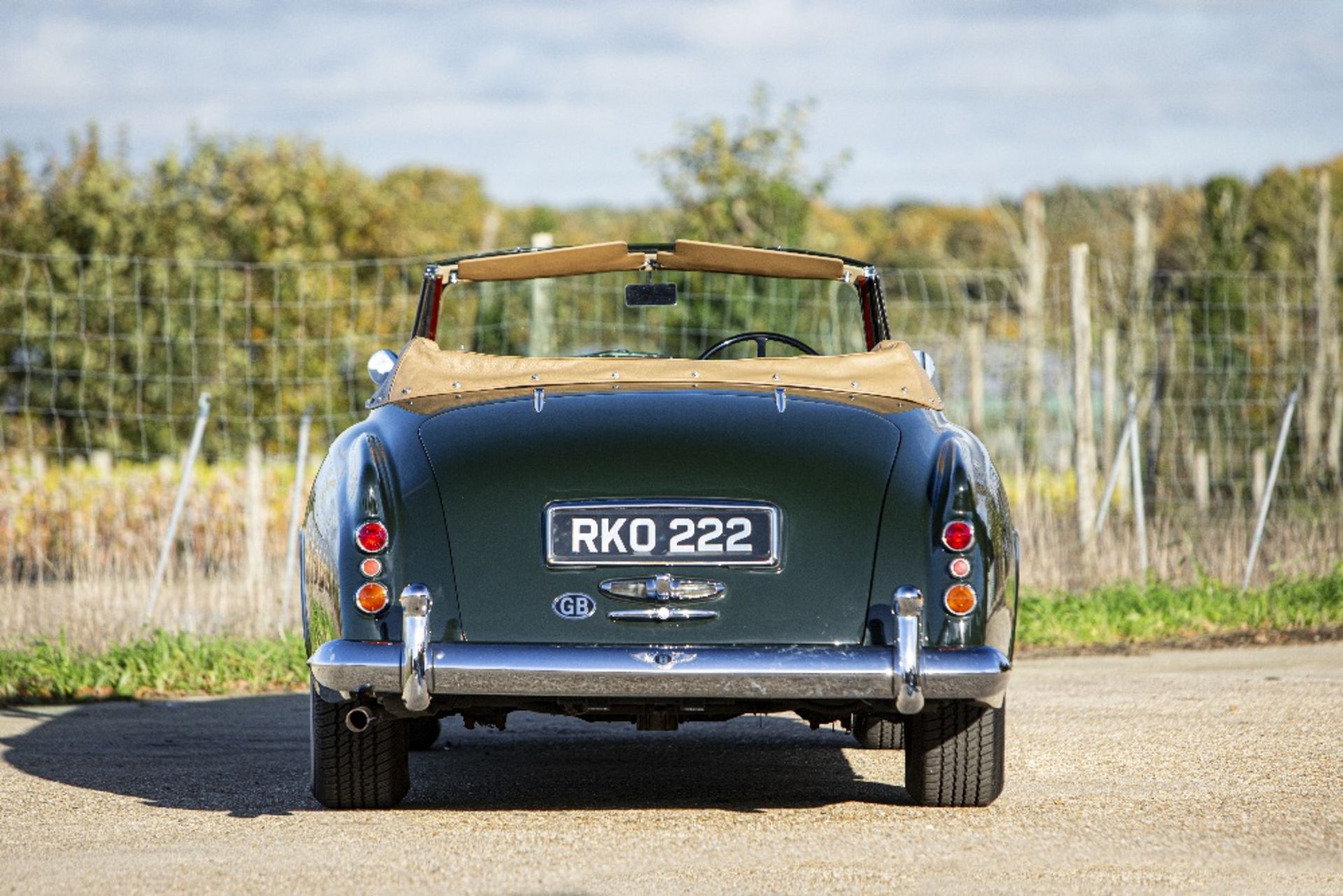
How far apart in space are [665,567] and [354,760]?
42.6 inches

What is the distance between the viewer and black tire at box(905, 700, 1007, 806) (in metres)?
4.45

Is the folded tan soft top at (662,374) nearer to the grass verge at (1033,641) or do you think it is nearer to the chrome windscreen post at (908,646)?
the chrome windscreen post at (908,646)

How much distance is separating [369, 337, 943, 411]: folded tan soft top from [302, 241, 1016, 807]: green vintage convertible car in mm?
123

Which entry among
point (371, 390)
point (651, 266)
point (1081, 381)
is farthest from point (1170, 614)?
point (371, 390)

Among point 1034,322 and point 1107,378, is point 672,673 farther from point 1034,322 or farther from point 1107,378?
point 1034,322

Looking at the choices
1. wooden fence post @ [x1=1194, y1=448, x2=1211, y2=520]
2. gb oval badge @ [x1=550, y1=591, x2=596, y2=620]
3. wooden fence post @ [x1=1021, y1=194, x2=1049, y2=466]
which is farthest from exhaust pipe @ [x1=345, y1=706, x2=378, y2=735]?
wooden fence post @ [x1=1194, y1=448, x2=1211, y2=520]

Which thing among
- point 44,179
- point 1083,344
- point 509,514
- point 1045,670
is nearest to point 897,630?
point 509,514

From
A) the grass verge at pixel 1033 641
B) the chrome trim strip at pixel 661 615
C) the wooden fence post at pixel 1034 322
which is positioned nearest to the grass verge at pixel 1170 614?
the grass verge at pixel 1033 641

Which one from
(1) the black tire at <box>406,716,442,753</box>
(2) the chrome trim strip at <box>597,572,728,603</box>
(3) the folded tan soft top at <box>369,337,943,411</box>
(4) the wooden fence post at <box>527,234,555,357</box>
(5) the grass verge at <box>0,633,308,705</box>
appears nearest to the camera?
(2) the chrome trim strip at <box>597,572,728,603</box>

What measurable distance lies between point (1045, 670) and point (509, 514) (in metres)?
4.52

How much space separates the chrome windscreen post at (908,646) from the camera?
3949mm

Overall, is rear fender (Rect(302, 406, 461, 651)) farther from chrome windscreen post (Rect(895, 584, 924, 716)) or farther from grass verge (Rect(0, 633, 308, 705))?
grass verge (Rect(0, 633, 308, 705))

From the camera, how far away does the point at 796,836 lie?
164 inches

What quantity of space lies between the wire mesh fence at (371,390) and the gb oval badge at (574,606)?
4.69 metres
